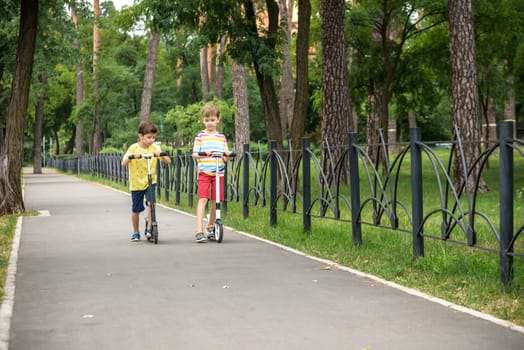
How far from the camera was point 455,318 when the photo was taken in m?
6.48

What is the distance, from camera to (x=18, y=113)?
61.5 feet

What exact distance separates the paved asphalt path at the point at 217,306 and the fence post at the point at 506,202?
772mm

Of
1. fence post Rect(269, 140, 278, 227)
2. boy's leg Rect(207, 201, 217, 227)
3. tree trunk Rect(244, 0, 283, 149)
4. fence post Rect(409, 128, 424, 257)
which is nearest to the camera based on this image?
fence post Rect(409, 128, 424, 257)

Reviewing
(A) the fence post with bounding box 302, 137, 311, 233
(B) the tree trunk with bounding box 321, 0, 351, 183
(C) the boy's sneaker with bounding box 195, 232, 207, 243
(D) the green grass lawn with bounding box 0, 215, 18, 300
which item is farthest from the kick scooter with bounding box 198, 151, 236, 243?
(B) the tree trunk with bounding box 321, 0, 351, 183

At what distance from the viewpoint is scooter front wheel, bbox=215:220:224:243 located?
11766 mm

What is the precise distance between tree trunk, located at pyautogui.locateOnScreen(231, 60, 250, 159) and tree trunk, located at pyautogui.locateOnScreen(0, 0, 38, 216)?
13989 mm

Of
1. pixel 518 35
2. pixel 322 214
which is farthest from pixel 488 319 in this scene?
pixel 518 35

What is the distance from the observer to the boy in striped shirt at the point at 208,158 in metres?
11.8

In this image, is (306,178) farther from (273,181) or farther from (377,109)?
(377,109)

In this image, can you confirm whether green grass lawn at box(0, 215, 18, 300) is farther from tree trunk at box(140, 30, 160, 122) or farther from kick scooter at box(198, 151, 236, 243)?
tree trunk at box(140, 30, 160, 122)

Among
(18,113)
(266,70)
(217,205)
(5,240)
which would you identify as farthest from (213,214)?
(266,70)

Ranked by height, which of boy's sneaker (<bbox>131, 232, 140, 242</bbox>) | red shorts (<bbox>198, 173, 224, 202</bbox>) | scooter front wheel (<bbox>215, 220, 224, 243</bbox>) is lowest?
boy's sneaker (<bbox>131, 232, 140, 242</bbox>)

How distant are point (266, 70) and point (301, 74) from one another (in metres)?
1.18

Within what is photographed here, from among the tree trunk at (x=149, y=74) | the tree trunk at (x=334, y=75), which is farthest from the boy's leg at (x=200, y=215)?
the tree trunk at (x=149, y=74)
